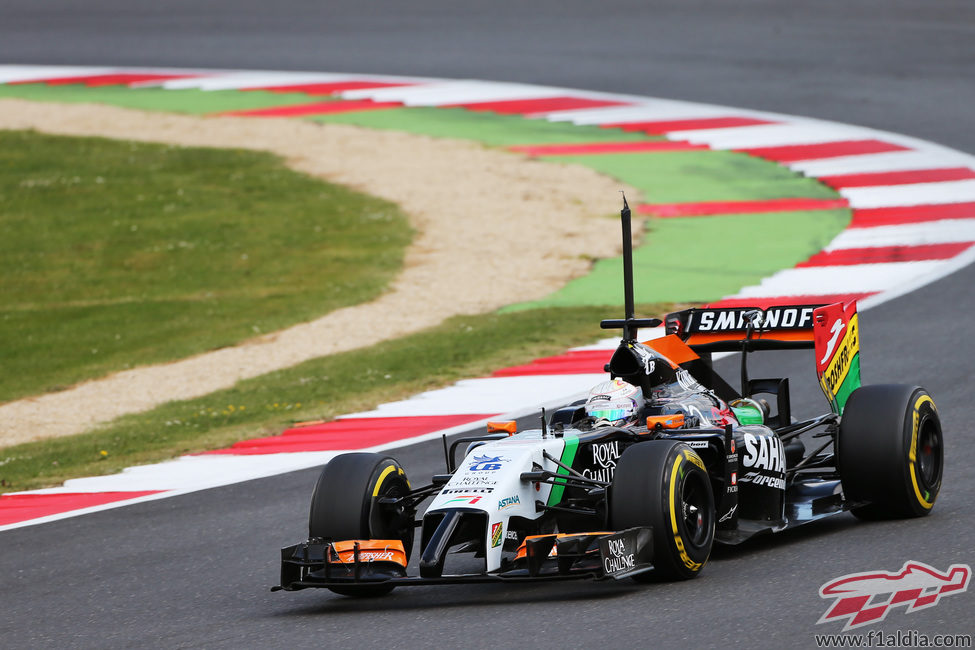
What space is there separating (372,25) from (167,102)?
17.0ft

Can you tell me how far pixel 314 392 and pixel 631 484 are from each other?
6.19m

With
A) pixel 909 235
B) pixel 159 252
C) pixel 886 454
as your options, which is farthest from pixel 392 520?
pixel 159 252

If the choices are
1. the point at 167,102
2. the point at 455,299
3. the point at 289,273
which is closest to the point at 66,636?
the point at 455,299

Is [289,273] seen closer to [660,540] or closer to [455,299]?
[455,299]

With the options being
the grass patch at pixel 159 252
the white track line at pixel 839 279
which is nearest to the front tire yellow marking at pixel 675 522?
the white track line at pixel 839 279

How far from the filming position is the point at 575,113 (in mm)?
24391

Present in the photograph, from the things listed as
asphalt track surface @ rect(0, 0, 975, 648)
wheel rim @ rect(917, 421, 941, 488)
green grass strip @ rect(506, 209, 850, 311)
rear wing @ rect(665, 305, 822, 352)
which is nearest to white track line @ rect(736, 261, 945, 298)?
green grass strip @ rect(506, 209, 850, 311)

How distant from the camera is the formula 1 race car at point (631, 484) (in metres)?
7.30

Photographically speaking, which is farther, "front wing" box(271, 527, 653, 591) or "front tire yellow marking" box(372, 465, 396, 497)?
"front tire yellow marking" box(372, 465, 396, 497)

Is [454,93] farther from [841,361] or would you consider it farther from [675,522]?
[675,522]

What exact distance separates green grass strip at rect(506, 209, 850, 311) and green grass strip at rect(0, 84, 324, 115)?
394 inches

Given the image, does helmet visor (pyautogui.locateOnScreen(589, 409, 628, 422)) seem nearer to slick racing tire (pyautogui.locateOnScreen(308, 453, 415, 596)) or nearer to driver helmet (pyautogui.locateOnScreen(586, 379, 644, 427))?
driver helmet (pyautogui.locateOnScreen(586, 379, 644, 427))

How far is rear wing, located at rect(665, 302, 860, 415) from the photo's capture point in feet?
30.3

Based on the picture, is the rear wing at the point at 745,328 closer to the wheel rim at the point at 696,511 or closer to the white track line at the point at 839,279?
the wheel rim at the point at 696,511
